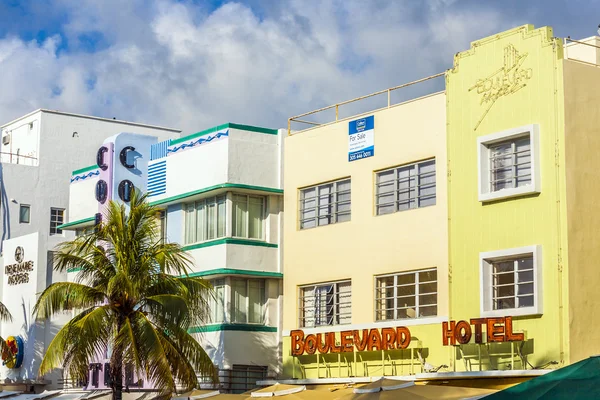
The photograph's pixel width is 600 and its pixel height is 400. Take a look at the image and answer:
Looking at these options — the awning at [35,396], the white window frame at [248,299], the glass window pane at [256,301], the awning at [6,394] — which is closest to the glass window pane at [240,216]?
the white window frame at [248,299]

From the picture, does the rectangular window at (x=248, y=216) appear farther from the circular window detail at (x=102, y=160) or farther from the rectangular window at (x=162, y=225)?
the circular window detail at (x=102, y=160)

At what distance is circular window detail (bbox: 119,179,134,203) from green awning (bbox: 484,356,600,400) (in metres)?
29.2

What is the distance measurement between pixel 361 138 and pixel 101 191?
12.8m

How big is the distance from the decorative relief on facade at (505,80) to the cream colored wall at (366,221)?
5.33 ft

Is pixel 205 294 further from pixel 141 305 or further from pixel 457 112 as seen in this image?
pixel 457 112

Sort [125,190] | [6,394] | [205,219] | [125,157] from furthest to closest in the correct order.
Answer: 1. [125,157]
2. [125,190]
3. [6,394]
4. [205,219]

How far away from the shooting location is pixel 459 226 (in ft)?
91.8

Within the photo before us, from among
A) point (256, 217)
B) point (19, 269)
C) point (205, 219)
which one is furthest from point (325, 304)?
point (19, 269)

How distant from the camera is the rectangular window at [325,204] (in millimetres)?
32219

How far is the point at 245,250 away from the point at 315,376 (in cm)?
452

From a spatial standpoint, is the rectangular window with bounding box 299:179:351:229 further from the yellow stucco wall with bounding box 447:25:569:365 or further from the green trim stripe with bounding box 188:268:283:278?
the yellow stucco wall with bounding box 447:25:569:365

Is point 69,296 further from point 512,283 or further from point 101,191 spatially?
point 512,283

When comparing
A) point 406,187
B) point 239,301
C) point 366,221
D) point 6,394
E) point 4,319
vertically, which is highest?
point 406,187

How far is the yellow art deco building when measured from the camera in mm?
25719
